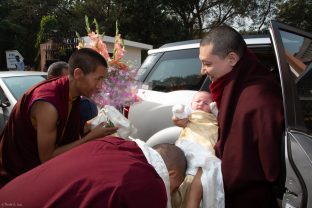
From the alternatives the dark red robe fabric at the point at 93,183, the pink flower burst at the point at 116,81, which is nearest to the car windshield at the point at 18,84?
the pink flower burst at the point at 116,81

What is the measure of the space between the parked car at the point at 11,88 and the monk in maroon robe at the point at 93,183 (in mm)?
5078

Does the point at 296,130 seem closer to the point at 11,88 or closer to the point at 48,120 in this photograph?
the point at 48,120

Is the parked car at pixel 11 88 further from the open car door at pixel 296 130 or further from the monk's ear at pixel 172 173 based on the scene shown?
the open car door at pixel 296 130

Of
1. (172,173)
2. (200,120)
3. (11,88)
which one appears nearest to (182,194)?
(172,173)

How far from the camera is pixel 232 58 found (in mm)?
2264

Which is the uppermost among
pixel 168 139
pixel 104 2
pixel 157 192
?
pixel 104 2

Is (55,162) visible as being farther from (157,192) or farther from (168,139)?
(168,139)

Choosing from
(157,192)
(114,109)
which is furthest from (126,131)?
(157,192)

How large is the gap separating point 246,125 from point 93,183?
953 mm

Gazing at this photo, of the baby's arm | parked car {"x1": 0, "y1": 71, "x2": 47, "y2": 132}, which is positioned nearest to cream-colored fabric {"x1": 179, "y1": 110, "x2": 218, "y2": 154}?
the baby's arm

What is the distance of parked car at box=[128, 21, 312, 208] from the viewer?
1.79 meters

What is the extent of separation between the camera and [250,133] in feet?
6.31

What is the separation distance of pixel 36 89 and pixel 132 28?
26.9m

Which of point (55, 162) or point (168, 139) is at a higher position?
point (55, 162)
